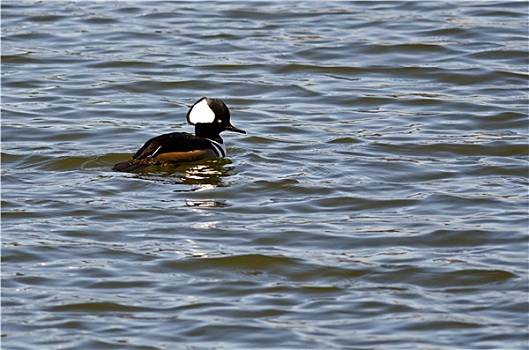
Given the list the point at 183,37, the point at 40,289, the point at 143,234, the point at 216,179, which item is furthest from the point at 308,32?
the point at 40,289

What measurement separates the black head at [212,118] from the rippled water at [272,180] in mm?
311

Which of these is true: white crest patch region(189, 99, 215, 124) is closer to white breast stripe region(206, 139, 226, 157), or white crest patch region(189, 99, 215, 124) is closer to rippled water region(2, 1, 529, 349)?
white breast stripe region(206, 139, 226, 157)

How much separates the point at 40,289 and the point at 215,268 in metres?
Result: 1.14

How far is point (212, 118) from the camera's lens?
11070 millimetres

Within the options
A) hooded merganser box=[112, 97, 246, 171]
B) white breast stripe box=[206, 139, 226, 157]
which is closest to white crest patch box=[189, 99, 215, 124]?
hooded merganser box=[112, 97, 246, 171]

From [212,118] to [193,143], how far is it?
1.75 feet

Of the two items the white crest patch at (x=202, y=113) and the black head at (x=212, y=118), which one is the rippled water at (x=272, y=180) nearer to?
the black head at (x=212, y=118)

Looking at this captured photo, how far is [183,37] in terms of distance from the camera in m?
15.6

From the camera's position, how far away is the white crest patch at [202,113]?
11070 millimetres

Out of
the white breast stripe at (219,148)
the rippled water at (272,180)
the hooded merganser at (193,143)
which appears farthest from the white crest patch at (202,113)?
the rippled water at (272,180)

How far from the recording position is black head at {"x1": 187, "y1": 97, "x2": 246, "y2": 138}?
11.0 metres

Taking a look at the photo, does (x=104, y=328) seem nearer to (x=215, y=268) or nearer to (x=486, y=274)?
(x=215, y=268)

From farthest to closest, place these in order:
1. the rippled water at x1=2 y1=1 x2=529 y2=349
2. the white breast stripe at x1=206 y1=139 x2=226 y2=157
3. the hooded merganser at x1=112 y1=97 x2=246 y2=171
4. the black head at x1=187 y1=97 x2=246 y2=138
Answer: the black head at x1=187 y1=97 x2=246 y2=138
the white breast stripe at x1=206 y1=139 x2=226 y2=157
the hooded merganser at x1=112 y1=97 x2=246 y2=171
the rippled water at x1=2 y1=1 x2=529 y2=349

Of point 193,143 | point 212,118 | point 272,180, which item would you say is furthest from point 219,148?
point 272,180
